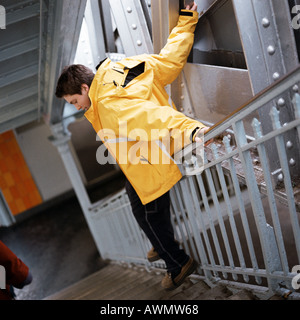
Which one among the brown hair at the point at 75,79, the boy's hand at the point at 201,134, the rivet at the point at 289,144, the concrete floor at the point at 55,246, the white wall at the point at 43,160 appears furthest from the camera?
the white wall at the point at 43,160

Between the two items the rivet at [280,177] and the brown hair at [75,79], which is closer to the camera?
the rivet at [280,177]

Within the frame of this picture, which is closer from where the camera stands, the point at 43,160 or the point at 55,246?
the point at 55,246

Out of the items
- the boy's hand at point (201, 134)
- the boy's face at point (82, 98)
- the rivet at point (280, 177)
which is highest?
the boy's face at point (82, 98)

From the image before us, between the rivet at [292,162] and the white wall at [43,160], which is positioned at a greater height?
the rivet at [292,162]

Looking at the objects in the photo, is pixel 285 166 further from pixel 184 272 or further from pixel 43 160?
pixel 43 160

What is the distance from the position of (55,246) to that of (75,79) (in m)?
8.53

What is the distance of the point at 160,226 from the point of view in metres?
2.79

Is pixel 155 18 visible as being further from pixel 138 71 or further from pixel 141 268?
pixel 141 268

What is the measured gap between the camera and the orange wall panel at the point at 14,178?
12.0m

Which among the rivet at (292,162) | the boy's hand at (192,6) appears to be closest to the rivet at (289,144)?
the rivet at (292,162)

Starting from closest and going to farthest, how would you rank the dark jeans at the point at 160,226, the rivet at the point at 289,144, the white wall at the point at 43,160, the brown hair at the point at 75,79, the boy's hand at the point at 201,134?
1. the rivet at the point at 289,144
2. the boy's hand at the point at 201,134
3. the brown hair at the point at 75,79
4. the dark jeans at the point at 160,226
5. the white wall at the point at 43,160

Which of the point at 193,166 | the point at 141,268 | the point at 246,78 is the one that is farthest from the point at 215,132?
the point at 141,268

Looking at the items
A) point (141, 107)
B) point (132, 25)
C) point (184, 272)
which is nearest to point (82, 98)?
point (141, 107)

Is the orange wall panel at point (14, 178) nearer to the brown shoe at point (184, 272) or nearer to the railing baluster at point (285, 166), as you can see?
the brown shoe at point (184, 272)
